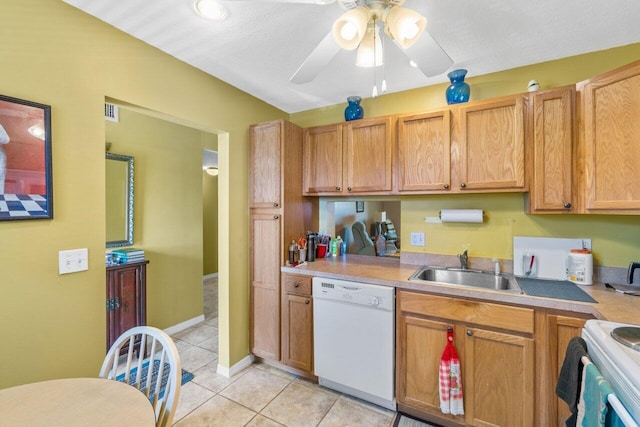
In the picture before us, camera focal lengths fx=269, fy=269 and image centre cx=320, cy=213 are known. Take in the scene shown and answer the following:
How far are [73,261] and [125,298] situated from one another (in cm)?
125

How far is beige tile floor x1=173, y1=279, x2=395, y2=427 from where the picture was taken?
1.85 metres

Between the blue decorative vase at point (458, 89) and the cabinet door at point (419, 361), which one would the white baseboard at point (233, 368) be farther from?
the blue decorative vase at point (458, 89)

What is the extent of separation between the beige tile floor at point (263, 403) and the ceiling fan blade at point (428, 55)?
224cm

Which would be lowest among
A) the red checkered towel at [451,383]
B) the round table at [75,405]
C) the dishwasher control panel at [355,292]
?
the red checkered towel at [451,383]

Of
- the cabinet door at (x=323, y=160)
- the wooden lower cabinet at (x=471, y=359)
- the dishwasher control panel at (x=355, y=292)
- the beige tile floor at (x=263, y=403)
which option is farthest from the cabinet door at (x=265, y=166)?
the beige tile floor at (x=263, y=403)

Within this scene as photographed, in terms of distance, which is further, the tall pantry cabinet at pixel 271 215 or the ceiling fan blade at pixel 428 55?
the tall pantry cabinet at pixel 271 215

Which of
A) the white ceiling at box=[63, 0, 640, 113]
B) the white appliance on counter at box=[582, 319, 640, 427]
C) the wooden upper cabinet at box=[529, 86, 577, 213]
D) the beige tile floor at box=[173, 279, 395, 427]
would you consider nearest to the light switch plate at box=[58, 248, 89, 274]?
the beige tile floor at box=[173, 279, 395, 427]

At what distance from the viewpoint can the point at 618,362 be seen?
3.21 ft

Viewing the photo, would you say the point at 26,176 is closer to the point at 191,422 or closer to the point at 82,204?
the point at 82,204

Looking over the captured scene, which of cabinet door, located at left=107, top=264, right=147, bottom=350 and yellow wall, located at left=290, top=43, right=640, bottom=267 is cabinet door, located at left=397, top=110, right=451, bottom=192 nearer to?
yellow wall, located at left=290, top=43, right=640, bottom=267

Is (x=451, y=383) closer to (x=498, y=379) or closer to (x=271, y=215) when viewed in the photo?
(x=498, y=379)

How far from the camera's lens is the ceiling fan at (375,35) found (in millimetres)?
1121

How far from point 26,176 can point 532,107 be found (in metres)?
2.93

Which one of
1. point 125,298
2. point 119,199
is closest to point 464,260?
point 125,298
